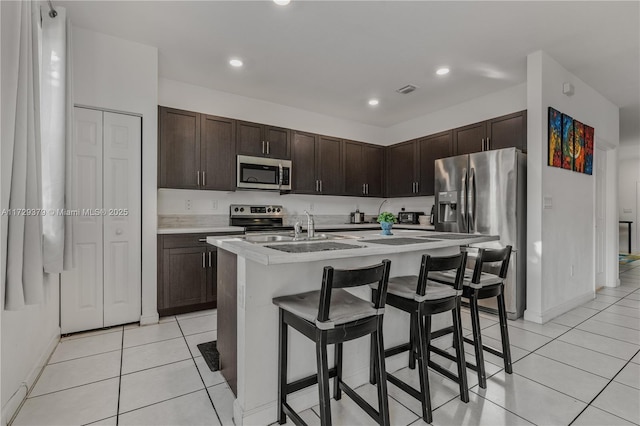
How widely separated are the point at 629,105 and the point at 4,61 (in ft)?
22.5

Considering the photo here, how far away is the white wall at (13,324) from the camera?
1.41 meters

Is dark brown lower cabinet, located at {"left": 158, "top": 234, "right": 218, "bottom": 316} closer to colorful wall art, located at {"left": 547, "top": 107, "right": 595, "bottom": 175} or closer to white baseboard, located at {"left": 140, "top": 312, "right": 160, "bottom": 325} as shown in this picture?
white baseboard, located at {"left": 140, "top": 312, "right": 160, "bottom": 325}

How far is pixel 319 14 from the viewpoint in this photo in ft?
8.23

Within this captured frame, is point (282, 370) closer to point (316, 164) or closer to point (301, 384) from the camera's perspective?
point (301, 384)

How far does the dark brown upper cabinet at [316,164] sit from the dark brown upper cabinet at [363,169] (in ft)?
0.54

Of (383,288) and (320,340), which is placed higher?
(383,288)

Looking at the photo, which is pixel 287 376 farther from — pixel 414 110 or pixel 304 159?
pixel 414 110

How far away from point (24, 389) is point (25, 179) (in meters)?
1.26

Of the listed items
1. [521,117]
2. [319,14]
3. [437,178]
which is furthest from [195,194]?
[521,117]

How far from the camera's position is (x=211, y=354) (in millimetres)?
2408

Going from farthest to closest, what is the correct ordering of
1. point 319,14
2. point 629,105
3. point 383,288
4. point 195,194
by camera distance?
point 629,105 → point 195,194 → point 319,14 → point 383,288

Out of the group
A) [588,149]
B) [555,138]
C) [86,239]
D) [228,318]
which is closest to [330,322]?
[228,318]

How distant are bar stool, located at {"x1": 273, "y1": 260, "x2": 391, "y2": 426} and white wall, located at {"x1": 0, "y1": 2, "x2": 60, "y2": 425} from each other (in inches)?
54.8

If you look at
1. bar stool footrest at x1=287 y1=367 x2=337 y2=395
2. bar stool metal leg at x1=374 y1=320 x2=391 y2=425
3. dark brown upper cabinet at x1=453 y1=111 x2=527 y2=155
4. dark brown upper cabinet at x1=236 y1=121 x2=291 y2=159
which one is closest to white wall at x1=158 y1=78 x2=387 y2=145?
dark brown upper cabinet at x1=236 y1=121 x2=291 y2=159
